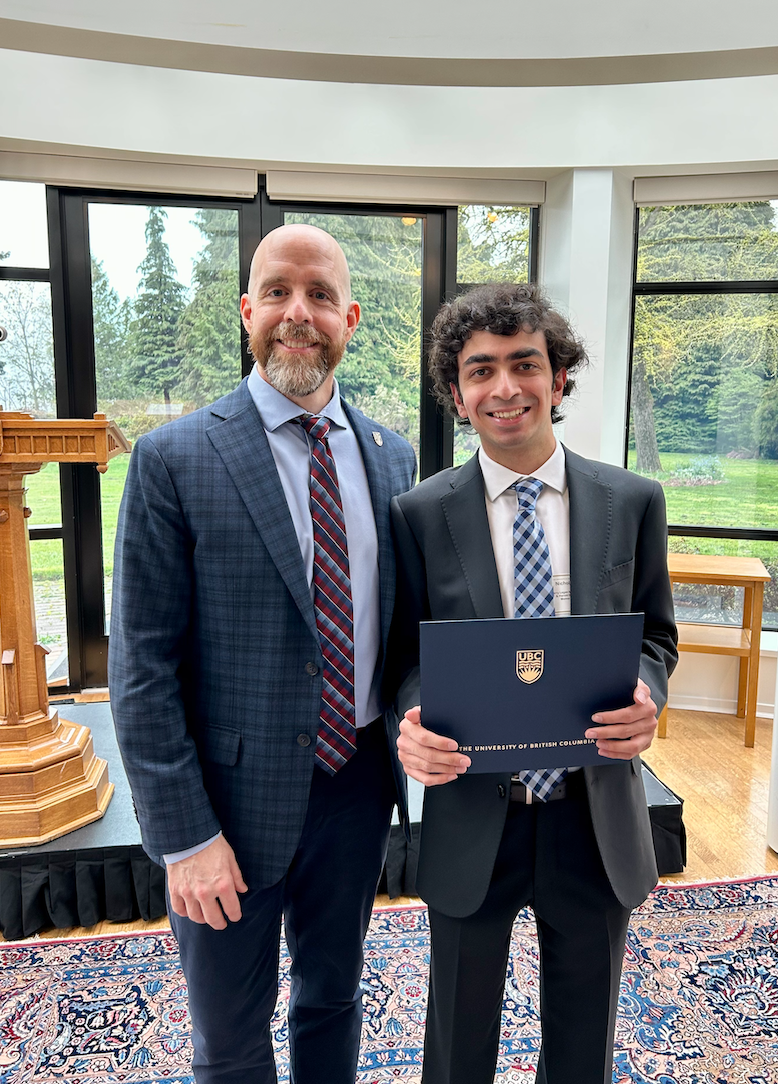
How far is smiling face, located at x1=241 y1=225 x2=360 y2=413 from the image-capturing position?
1.34 meters

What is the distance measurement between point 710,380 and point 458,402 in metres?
3.29

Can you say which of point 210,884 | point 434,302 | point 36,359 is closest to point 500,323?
point 210,884

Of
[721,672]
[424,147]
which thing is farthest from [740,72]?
[721,672]

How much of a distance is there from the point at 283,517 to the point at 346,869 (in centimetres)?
69

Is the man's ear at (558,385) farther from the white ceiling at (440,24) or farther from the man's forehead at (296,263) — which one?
the white ceiling at (440,24)

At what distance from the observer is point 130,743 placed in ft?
4.03

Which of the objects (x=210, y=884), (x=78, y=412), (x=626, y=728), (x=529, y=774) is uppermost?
(x=78, y=412)

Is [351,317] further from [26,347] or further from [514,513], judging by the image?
[26,347]

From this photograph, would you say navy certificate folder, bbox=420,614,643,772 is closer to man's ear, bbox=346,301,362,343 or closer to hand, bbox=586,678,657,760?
hand, bbox=586,678,657,760

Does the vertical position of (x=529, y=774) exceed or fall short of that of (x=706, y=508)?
it falls short

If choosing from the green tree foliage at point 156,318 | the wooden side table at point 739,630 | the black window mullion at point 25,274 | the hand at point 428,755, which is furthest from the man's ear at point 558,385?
the black window mullion at point 25,274

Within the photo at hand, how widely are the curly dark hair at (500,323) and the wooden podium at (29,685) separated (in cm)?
136

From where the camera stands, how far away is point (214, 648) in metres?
1.28

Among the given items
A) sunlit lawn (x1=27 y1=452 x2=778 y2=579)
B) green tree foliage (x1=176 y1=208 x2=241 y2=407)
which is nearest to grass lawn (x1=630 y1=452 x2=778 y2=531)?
sunlit lawn (x1=27 y1=452 x2=778 y2=579)
